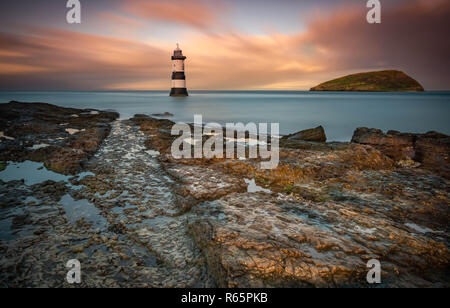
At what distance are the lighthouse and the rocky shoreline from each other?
44028mm

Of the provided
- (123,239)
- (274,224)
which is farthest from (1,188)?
(274,224)

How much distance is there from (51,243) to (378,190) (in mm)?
7611

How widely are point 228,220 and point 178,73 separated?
167ft

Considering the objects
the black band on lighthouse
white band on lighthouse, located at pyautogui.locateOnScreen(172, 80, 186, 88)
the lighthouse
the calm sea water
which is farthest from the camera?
white band on lighthouse, located at pyautogui.locateOnScreen(172, 80, 186, 88)

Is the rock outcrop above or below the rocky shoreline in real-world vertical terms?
above

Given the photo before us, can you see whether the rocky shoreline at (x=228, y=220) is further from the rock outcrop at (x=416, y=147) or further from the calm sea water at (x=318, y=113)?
the calm sea water at (x=318, y=113)

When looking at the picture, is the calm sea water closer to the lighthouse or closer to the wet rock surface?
the lighthouse

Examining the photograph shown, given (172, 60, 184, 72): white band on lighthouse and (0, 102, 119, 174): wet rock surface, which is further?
(172, 60, 184, 72): white band on lighthouse

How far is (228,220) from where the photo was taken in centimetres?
447

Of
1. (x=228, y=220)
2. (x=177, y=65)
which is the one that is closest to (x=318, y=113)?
(x=177, y=65)

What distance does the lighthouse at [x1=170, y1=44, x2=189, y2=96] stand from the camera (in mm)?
47750

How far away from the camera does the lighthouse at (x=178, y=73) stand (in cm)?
4775

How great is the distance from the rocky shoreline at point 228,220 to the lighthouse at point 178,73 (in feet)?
144

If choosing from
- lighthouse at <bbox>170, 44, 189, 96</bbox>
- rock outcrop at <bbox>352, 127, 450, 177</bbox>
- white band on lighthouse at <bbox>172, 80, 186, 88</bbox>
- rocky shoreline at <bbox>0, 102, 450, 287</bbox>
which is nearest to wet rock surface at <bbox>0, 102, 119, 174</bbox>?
rocky shoreline at <bbox>0, 102, 450, 287</bbox>
